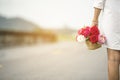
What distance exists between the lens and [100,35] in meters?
4.09

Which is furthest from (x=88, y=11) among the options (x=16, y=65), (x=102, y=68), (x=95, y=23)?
(x=95, y=23)

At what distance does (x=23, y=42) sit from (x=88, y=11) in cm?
817

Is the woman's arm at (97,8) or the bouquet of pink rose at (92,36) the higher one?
the woman's arm at (97,8)

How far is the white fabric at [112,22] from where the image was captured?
4004 mm

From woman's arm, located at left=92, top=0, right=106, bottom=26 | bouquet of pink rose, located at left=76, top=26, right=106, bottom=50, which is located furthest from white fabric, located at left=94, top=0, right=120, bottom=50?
bouquet of pink rose, located at left=76, top=26, right=106, bottom=50

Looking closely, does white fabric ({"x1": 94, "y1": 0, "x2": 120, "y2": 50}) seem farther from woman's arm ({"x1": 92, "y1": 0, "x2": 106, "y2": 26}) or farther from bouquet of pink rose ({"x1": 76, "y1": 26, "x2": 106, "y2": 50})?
bouquet of pink rose ({"x1": 76, "y1": 26, "x2": 106, "y2": 50})

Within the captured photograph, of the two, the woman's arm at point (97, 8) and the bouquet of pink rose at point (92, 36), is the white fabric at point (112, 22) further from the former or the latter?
the bouquet of pink rose at point (92, 36)

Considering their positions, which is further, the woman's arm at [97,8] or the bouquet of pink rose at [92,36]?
the bouquet of pink rose at [92,36]

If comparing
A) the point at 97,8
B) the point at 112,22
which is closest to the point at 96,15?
the point at 97,8

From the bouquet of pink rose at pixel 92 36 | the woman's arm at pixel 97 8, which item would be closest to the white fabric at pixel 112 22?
the woman's arm at pixel 97 8

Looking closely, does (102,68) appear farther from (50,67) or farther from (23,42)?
(23,42)

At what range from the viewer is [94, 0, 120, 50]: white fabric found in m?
4.00

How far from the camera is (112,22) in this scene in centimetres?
401

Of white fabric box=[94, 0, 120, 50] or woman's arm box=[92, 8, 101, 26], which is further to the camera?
woman's arm box=[92, 8, 101, 26]
